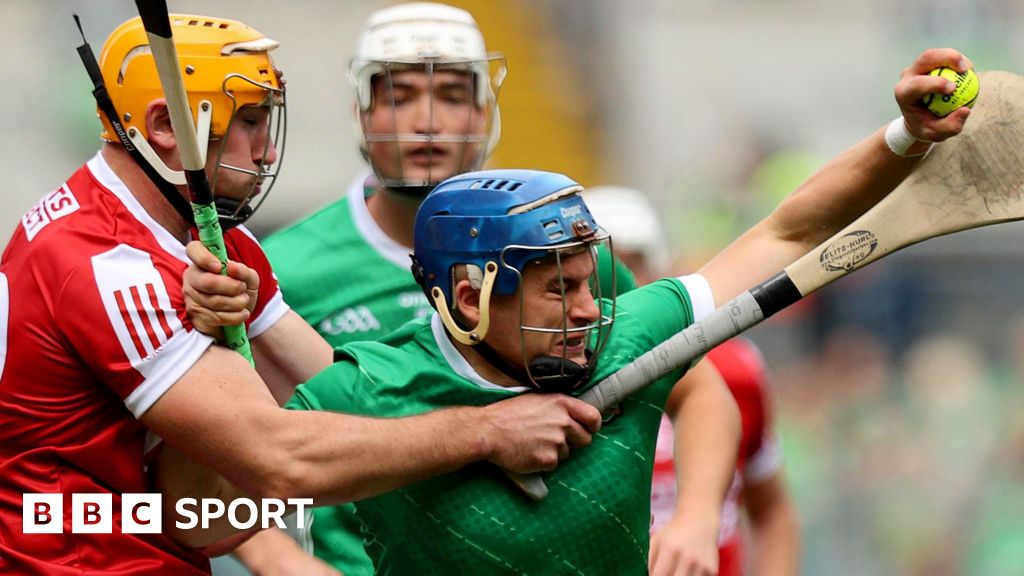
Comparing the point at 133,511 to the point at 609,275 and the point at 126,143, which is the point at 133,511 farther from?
the point at 609,275

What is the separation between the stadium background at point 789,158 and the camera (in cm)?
926

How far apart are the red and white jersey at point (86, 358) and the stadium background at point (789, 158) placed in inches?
232

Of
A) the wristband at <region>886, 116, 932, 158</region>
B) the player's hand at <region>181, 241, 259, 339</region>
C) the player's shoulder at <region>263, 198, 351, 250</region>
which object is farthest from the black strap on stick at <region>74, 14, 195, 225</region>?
the wristband at <region>886, 116, 932, 158</region>

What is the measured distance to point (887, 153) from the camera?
135 inches

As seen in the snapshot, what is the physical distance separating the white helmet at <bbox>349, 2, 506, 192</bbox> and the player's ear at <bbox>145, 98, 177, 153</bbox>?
98 centimetres

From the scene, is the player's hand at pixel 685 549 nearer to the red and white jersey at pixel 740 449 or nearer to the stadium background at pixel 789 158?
the red and white jersey at pixel 740 449

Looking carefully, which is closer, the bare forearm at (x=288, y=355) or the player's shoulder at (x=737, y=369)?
the bare forearm at (x=288, y=355)

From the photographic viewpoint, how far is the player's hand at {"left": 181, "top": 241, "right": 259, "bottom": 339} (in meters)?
3.23

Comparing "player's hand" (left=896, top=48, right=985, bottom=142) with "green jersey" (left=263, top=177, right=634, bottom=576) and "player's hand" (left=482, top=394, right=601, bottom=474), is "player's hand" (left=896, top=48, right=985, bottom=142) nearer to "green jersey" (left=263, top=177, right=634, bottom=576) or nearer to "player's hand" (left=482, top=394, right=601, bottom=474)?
"player's hand" (left=482, top=394, right=601, bottom=474)

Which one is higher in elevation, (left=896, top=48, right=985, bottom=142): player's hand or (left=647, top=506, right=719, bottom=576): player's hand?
(left=896, top=48, right=985, bottom=142): player's hand

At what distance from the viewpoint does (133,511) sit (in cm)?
336

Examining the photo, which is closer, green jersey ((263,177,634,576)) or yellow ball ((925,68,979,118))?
yellow ball ((925,68,979,118))

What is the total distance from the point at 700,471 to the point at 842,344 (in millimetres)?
6192

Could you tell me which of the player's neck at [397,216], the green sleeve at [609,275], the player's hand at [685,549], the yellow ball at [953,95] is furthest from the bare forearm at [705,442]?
the yellow ball at [953,95]
